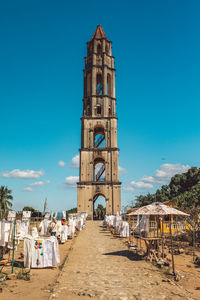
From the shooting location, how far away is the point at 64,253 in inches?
442

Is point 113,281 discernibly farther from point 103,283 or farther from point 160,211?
point 160,211

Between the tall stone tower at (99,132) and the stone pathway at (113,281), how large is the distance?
2722 centimetres

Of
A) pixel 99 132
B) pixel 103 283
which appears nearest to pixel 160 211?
pixel 103 283

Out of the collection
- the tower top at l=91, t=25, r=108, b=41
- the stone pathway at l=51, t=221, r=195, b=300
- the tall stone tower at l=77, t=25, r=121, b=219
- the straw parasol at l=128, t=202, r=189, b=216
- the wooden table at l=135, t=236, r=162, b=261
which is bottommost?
the stone pathway at l=51, t=221, r=195, b=300

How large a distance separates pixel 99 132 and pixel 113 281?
122 ft

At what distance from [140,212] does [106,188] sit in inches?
1074

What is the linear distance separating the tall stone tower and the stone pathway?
2722cm

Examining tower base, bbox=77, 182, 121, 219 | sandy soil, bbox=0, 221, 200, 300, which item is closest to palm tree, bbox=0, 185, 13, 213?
tower base, bbox=77, 182, 121, 219

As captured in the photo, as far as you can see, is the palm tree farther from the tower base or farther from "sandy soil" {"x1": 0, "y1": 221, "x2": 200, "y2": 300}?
"sandy soil" {"x1": 0, "y1": 221, "x2": 200, "y2": 300}

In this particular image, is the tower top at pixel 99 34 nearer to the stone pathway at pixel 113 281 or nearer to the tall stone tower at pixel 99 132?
the tall stone tower at pixel 99 132

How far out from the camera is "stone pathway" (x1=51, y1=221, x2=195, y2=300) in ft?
19.0

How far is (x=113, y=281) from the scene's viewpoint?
268 inches

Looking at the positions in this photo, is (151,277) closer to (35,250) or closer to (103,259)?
(103,259)

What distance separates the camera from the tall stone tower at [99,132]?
122ft
